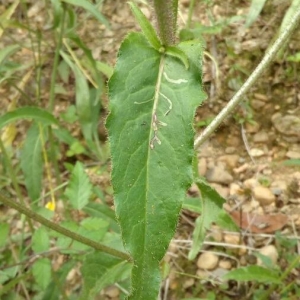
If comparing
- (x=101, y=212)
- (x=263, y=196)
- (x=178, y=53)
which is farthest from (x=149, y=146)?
(x=263, y=196)

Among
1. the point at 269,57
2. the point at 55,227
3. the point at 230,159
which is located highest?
the point at 269,57

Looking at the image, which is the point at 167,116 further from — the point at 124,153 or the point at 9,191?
the point at 9,191

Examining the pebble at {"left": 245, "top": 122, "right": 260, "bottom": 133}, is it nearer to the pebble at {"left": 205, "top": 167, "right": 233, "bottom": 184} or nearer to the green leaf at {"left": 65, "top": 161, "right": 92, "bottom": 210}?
the pebble at {"left": 205, "top": 167, "right": 233, "bottom": 184}

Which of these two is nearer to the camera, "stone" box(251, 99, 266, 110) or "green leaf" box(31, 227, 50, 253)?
"green leaf" box(31, 227, 50, 253)

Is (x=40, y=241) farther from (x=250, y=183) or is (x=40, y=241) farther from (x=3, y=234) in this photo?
(x=250, y=183)

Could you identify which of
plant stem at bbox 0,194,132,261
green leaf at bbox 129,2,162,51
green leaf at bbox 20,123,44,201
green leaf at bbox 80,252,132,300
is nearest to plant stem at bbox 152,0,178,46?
green leaf at bbox 129,2,162,51

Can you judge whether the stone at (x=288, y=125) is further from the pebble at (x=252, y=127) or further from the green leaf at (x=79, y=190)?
the green leaf at (x=79, y=190)

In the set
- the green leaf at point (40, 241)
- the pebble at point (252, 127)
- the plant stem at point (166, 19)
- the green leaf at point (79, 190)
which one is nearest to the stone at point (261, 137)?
the pebble at point (252, 127)
